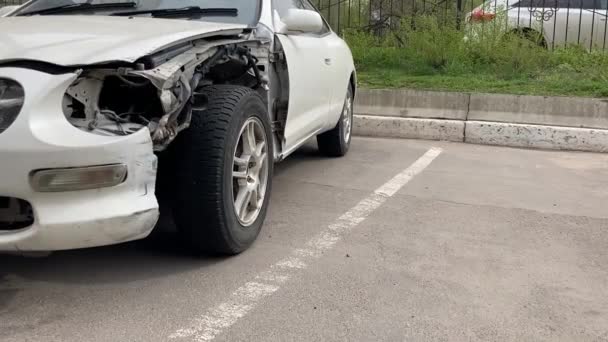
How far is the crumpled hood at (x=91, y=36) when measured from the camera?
289cm

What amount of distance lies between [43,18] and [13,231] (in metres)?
1.57

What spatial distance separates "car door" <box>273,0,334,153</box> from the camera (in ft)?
14.9

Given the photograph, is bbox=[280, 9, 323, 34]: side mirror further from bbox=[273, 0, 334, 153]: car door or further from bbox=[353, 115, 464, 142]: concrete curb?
bbox=[353, 115, 464, 142]: concrete curb

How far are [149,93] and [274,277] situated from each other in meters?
1.14

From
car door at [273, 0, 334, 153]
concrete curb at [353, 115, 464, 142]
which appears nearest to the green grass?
concrete curb at [353, 115, 464, 142]

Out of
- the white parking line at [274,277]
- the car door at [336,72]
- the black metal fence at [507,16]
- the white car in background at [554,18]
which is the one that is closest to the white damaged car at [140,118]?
the white parking line at [274,277]

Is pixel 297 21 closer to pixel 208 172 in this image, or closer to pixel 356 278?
pixel 208 172

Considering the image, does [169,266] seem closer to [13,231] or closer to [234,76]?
[13,231]

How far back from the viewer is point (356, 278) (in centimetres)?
351

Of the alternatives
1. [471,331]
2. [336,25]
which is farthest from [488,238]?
[336,25]

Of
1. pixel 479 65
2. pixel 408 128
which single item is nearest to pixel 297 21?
pixel 408 128

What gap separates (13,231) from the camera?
285 cm

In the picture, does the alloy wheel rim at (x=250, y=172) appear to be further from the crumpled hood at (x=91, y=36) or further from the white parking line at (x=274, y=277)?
the crumpled hood at (x=91, y=36)

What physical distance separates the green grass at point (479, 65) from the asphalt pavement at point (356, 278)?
10.9 feet
